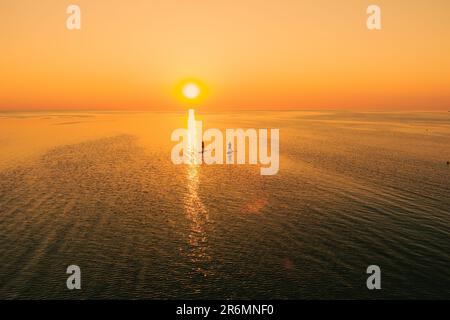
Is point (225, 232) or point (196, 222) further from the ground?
point (196, 222)

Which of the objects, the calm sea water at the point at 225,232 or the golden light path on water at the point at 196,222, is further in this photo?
the golden light path on water at the point at 196,222

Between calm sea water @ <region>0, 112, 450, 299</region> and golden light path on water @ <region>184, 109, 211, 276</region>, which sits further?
golden light path on water @ <region>184, 109, 211, 276</region>

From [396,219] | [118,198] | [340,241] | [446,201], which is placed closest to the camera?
[340,241]

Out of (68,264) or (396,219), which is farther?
(396,219)

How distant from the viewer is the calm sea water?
26234mm

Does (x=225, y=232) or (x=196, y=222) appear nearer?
(x=225, y=232)

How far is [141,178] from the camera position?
198ft

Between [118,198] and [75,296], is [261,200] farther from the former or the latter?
[75,296]

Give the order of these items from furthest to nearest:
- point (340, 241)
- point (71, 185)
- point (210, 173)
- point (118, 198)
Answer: point (210, 173) → point (71, 185) → point (118, 198) → point (340, 241)

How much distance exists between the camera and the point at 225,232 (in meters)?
36.2

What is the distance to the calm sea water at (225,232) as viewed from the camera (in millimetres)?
26234
